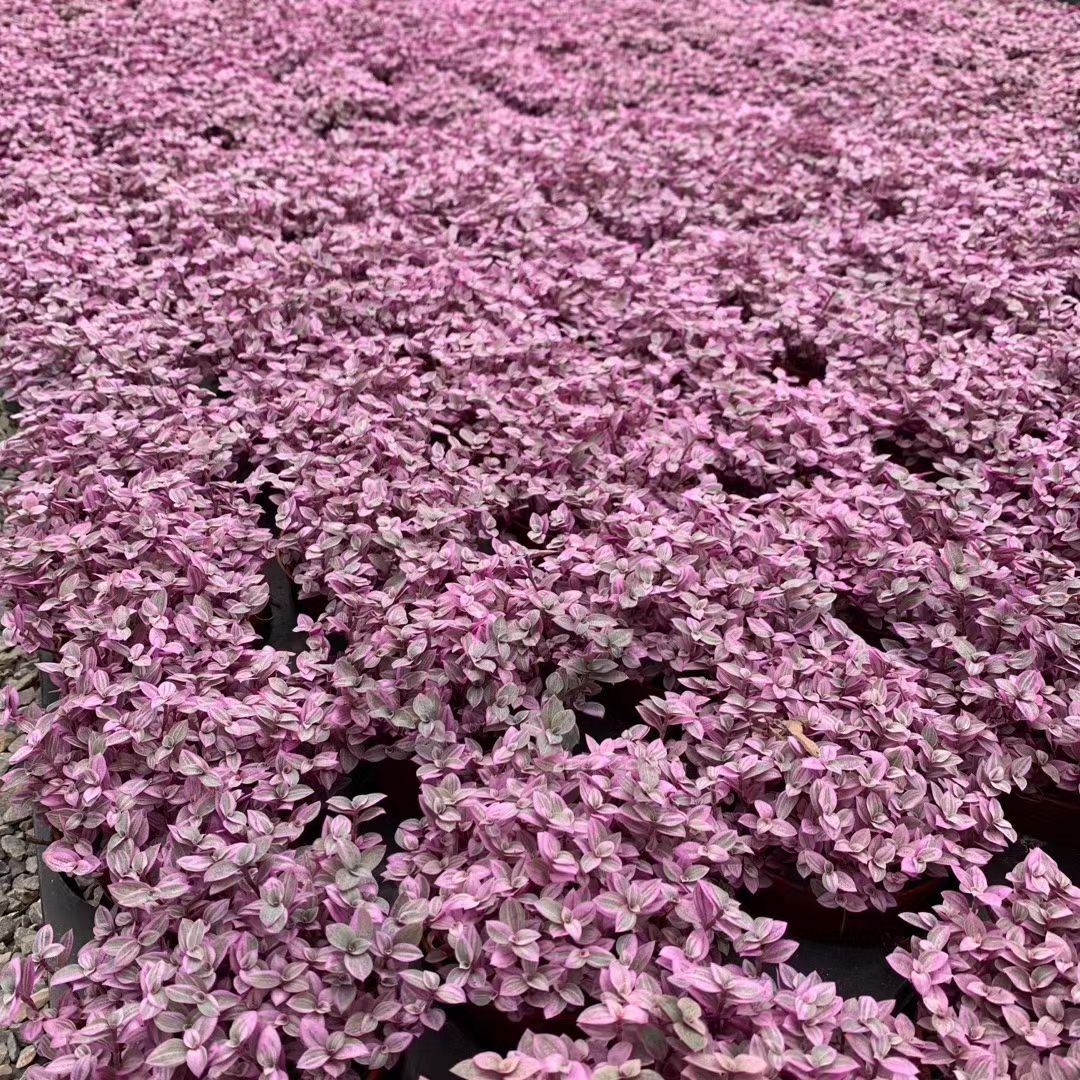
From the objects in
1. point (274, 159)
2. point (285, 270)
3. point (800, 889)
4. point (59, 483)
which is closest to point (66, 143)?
point (274, 159)

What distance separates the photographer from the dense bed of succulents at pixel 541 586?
144cm

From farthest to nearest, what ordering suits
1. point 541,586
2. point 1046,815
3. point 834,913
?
point 541,586
point 1046,815
point 834,913

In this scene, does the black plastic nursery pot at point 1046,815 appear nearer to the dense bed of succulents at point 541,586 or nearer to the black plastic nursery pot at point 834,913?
the dense bed of succulents at point 541,586

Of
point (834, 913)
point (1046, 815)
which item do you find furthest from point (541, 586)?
point (1046, 815)

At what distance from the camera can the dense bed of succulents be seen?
1.44 metres

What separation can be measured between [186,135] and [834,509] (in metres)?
3.69

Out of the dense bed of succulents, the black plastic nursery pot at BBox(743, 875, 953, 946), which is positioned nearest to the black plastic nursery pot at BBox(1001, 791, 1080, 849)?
the dense bed of succulents

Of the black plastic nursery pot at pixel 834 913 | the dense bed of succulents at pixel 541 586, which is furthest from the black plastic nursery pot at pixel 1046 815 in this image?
the black plastic nursery pot at pixel 834 913

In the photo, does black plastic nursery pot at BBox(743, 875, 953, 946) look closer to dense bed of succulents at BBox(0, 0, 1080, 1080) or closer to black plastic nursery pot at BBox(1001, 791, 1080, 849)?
dense bed of succulents at BBox(0, 0, 1080, 1080)

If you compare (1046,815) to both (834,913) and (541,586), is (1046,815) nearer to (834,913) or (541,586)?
(834,913)

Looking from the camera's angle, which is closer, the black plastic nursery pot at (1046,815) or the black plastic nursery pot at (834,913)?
the black plastic nursery pot at (834,913)

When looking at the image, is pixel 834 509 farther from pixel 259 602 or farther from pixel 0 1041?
pixel 0 1041

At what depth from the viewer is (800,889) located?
1688mm

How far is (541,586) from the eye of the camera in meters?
2.10
